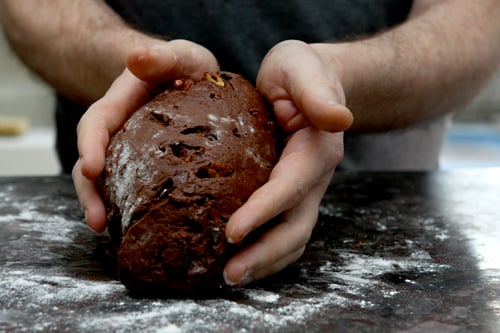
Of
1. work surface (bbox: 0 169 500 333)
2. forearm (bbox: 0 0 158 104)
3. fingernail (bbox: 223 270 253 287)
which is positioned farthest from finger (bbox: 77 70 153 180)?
forearm (bbox: 0 0 158 104)

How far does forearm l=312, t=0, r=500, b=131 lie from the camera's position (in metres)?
1.80

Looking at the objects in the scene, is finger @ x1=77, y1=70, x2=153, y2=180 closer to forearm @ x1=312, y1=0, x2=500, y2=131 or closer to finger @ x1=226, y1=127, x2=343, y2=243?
finger @ x1=226, y1=127, x2=343, y2=243

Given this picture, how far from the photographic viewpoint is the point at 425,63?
1937 mm

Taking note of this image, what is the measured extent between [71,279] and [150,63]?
39cm

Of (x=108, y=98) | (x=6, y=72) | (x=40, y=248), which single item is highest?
(x=108, y=98)

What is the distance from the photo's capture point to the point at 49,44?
6.70ft

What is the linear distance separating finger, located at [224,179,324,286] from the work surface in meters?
0.03

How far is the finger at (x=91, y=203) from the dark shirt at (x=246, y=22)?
904 millimetres

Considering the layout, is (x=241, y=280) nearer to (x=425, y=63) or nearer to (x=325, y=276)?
(x=325, y=276)

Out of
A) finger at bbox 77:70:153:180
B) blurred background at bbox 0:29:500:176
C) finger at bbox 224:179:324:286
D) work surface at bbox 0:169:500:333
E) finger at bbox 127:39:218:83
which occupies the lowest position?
blurred background at bbox 0:29:500:176

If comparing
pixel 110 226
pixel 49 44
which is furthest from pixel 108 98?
pixel 49 44

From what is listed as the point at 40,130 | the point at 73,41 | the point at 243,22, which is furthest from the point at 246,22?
the point at 40,130

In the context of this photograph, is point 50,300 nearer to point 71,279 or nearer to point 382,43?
point 71,279

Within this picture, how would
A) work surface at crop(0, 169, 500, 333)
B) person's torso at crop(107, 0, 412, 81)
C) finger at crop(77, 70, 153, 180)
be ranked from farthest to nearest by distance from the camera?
1. person's torso at crop(107, 0, 412, 81)
2. finger at crop(77, 70, 153, 180)
3. work surface at crop(0, 169, 500, 333)
